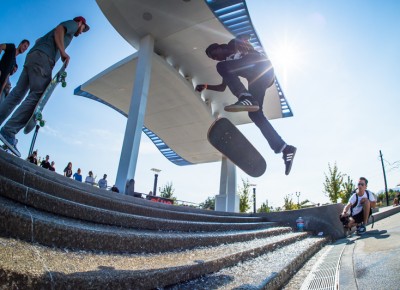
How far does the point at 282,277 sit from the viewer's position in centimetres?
227

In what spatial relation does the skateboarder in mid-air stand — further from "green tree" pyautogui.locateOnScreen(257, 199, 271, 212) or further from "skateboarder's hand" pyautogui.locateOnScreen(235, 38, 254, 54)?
"green tree" pyautogui.locateOnScreen(257, 199, 271, 212)

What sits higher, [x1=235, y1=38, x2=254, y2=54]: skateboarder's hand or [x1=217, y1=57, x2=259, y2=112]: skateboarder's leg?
[x1=235, y1=38, x2=254, y2=54]: skateboarder's hand

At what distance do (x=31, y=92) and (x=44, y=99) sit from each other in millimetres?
544

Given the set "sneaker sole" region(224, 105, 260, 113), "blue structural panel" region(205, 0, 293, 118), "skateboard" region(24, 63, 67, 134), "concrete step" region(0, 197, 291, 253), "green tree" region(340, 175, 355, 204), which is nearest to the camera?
"concrete step" region(0, 197, 291, 253)

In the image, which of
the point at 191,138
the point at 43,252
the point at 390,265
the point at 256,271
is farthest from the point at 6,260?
the point at 191,138

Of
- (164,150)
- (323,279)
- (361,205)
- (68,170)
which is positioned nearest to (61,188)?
(323,279)

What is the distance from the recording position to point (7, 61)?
377 cm

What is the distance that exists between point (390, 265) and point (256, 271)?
1.03m

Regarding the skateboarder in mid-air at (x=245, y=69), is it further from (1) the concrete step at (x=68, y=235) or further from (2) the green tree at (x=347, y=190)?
(2) the green tree at (x=347, y=190)

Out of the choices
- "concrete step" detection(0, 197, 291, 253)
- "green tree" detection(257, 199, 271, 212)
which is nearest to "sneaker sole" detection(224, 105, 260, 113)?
"concrete step" detection(0, 197, 291, 253)

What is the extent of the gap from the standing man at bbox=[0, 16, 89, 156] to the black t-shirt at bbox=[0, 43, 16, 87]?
0.39m

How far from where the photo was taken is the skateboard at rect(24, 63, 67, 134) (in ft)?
12.1

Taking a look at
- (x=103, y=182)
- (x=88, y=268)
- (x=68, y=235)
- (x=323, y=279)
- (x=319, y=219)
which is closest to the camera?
(x=88, y=268)

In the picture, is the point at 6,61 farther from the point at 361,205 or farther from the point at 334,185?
the point at 334,185
